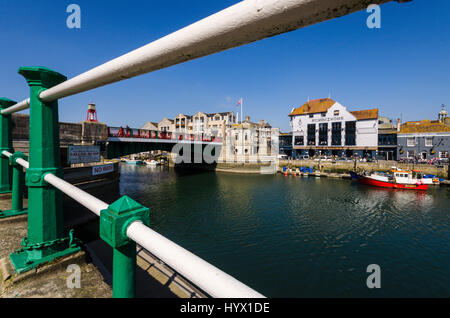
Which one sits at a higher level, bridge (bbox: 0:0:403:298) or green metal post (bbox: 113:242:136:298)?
bridge (bbox: 0:0:403:298)

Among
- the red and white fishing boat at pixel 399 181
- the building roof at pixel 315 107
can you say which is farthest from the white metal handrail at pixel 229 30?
the building roof at pixel 315 107

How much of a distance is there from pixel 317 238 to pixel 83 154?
645 inches

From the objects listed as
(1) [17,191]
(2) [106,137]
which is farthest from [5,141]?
(2) [106,137]

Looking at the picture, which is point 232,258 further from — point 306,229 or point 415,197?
point 415,197

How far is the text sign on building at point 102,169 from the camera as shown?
1448cm

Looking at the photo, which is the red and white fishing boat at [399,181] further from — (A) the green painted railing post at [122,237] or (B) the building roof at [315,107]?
(A) the green painted railing post at [122,237]

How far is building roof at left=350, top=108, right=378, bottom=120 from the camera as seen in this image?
150 feet

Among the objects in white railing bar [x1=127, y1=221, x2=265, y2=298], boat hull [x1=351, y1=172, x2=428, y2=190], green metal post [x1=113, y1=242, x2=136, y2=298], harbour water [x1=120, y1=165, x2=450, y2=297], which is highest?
white railing bar [x1=127, y1=221, x2=265, y2=298]

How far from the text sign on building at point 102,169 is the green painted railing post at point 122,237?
1521 centimetres

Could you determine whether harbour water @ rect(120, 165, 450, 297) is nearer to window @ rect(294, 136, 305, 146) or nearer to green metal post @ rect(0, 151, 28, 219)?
green metal post @ rect(0, 151, 28, 219)

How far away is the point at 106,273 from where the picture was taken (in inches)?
166

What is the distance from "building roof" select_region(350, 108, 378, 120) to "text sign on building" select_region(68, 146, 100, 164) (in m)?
51.6

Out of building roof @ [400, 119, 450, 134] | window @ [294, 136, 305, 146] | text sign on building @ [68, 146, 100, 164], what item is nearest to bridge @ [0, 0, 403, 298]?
text sign on building @ [68, 146, 100, 164]

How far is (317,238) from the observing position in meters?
13.6
